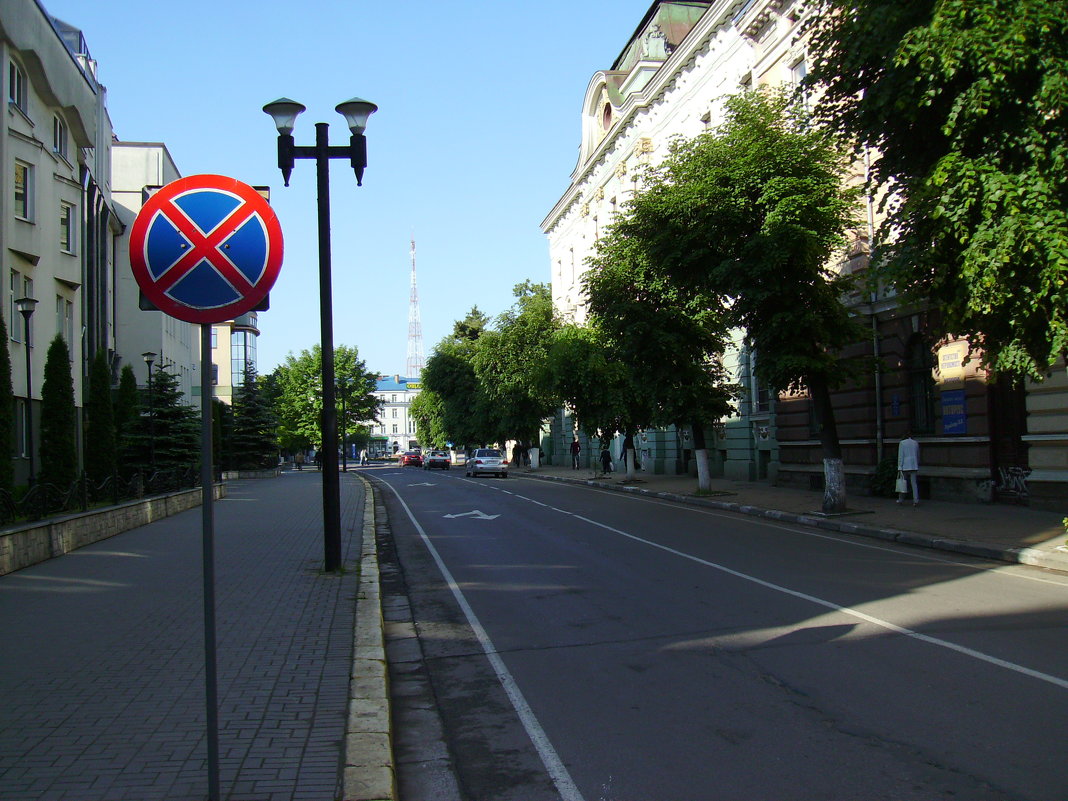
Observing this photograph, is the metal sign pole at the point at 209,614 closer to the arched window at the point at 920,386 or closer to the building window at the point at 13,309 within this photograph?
the arched window at the point at 920,386

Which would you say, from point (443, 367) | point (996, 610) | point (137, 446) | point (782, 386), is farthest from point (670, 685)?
point (443, 367)

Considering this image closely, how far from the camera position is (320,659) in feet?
22.6

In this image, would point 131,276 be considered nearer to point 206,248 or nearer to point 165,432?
point 165,432

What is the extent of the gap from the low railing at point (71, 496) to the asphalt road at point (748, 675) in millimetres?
5936

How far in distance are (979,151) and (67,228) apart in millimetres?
25832

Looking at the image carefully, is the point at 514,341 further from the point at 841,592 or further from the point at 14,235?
the point at 841,592

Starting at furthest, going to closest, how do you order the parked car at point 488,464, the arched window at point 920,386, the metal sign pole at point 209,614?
the parked car at point 488,464
the arched window at point 920,386
the metal sign pole at point 209,614

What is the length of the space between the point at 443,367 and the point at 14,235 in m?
41.4

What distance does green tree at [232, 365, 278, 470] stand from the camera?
178 ft

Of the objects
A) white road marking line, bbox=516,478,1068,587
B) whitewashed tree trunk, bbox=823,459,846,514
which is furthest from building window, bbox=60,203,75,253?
whitewashed tree trunk, bbox=823,459,846,514

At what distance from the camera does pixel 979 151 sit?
39.0 ft

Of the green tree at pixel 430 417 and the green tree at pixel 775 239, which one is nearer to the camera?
the green tree at pixel 775 239

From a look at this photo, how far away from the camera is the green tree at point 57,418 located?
18.8 metres

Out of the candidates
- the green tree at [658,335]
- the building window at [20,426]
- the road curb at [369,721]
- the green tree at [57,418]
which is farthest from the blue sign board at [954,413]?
the building window at [20,426]
